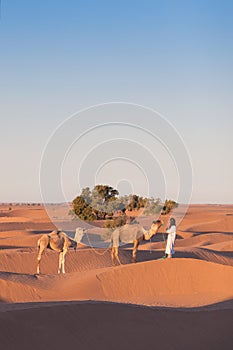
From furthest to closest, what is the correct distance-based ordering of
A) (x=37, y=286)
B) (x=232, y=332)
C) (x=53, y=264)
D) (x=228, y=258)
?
(x=228, y=258) < (x=53, y=264) < (x=37, y=286) < (x=232, y=332)

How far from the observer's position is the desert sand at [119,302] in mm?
8750

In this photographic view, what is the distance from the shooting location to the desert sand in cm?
875

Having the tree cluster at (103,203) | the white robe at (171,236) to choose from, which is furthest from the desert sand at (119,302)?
the tree cluster at (103,203)

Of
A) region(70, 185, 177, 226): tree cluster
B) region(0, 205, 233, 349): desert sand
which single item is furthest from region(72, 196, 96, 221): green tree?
region(0, 205, 233, 349): desert sand

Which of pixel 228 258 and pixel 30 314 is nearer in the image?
pixel 30 314

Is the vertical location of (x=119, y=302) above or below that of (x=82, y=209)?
below

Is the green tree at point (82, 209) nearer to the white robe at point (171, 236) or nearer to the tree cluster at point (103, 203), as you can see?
the tree cluster at point (103, 203)

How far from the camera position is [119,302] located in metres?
11.6

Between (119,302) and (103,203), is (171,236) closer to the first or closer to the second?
(119,302)

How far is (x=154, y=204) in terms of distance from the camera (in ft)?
167

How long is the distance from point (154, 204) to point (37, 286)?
1382 inches

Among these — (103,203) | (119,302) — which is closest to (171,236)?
(119,302)

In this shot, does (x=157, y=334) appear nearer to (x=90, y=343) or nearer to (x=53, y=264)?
(x=90, y=343)

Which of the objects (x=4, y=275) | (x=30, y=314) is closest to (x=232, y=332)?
(x=30, y=314)
